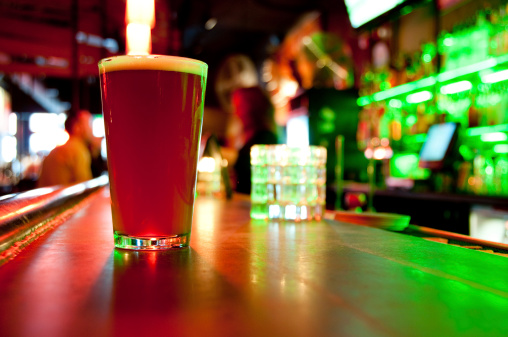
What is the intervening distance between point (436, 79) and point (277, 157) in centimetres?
311

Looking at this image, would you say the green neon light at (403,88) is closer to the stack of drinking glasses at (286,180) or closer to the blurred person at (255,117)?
the blurred person at (255,117)

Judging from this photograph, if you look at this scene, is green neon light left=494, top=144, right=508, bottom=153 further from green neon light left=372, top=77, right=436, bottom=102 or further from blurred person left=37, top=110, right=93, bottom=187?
blurred person left=37, top=110, right=93, bottom=187

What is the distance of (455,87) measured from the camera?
3.81m

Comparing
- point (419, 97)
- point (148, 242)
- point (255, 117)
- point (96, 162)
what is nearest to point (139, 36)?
point (148, 242)

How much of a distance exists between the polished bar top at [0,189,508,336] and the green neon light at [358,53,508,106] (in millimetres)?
2998

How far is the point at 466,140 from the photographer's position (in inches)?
139

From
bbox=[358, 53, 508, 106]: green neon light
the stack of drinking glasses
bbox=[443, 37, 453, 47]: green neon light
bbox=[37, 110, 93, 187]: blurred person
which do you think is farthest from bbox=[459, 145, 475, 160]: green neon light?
bbox=[37, 110, 93, 187]: blurred person

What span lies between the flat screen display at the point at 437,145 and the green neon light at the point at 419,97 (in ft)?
2.55

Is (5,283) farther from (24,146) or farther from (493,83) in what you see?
(24,146)

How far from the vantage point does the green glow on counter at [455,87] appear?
3664 millimetres

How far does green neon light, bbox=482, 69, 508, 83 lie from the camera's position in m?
3.22

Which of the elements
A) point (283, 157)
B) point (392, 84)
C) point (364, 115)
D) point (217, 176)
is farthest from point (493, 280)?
point (364, 115)

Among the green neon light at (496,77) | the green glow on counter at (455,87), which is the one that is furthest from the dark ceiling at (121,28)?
the green neon light at (496,77)

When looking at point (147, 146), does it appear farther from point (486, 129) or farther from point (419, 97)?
point (419, 97)
